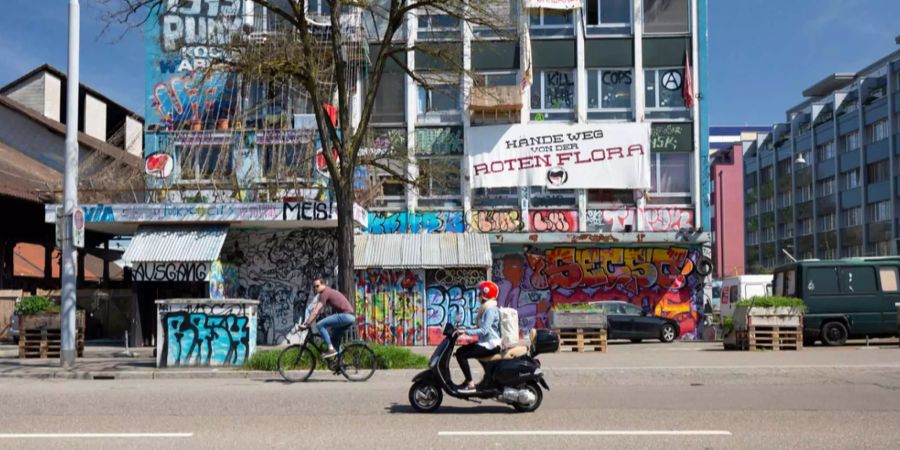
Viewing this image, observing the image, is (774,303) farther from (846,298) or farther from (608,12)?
(608,12)

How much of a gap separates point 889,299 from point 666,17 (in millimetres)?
12082

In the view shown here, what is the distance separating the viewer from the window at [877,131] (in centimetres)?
6725

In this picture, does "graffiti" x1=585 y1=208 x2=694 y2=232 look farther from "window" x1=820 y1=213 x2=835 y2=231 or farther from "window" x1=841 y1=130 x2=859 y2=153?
"window" x1=820 y1=213 x2=835 y2=231

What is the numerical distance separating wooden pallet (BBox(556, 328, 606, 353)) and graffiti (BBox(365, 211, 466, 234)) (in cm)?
742

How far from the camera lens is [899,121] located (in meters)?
65.1

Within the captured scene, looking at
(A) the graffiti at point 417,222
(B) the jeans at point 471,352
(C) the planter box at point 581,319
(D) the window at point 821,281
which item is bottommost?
(C) the planter box at point 581,319

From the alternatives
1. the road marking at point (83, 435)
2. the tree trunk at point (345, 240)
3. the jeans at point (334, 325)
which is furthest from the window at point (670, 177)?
the road marking at point (83, 435)

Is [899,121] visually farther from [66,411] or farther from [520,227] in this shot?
[66,411]

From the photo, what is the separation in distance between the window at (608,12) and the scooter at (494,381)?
21.8 meters

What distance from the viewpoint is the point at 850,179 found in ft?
240

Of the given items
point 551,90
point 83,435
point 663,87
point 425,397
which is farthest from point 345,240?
point 663,87

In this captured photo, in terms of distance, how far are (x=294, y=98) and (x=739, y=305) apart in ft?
49.2

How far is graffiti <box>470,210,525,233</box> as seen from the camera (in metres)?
29.8

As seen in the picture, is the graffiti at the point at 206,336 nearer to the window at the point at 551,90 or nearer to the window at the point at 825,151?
the window at the point at 551,90
